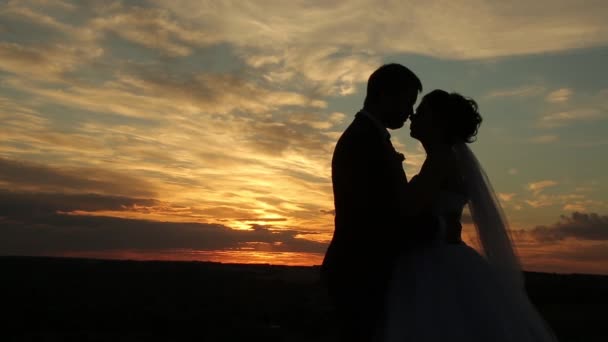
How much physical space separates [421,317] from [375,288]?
15.1 inches

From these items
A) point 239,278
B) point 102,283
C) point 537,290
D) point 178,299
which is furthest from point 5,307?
point 537,290

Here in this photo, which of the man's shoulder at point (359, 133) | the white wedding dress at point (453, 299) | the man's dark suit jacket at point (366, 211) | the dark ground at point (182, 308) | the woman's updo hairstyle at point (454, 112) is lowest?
the dark ground at point (182, 308)

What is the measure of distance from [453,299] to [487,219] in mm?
1059

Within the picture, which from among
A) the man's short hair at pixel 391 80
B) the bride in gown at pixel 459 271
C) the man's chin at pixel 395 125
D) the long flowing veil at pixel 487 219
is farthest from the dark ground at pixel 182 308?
the man's short hair at pixel 391 80

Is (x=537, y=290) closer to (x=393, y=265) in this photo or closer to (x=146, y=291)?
(x=146, y=291)

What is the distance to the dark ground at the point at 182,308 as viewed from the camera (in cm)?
1716

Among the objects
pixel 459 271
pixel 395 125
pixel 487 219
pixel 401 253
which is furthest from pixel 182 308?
pixel 395 125

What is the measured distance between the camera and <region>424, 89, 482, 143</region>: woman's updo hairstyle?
4840 mm

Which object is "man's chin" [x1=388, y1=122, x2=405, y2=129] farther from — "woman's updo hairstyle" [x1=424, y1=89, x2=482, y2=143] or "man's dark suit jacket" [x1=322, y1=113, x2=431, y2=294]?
"woman's updo hairstyle" [x1=424, y1=89, x2=482, y2=143]

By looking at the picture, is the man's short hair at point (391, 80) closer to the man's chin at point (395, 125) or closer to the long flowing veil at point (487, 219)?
the man's chin at point (395, 125)

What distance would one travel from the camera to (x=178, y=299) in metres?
26.2

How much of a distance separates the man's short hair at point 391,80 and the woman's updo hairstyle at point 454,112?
1.96ft

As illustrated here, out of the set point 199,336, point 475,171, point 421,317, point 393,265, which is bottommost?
point 199,336

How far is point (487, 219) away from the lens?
16.8ft
